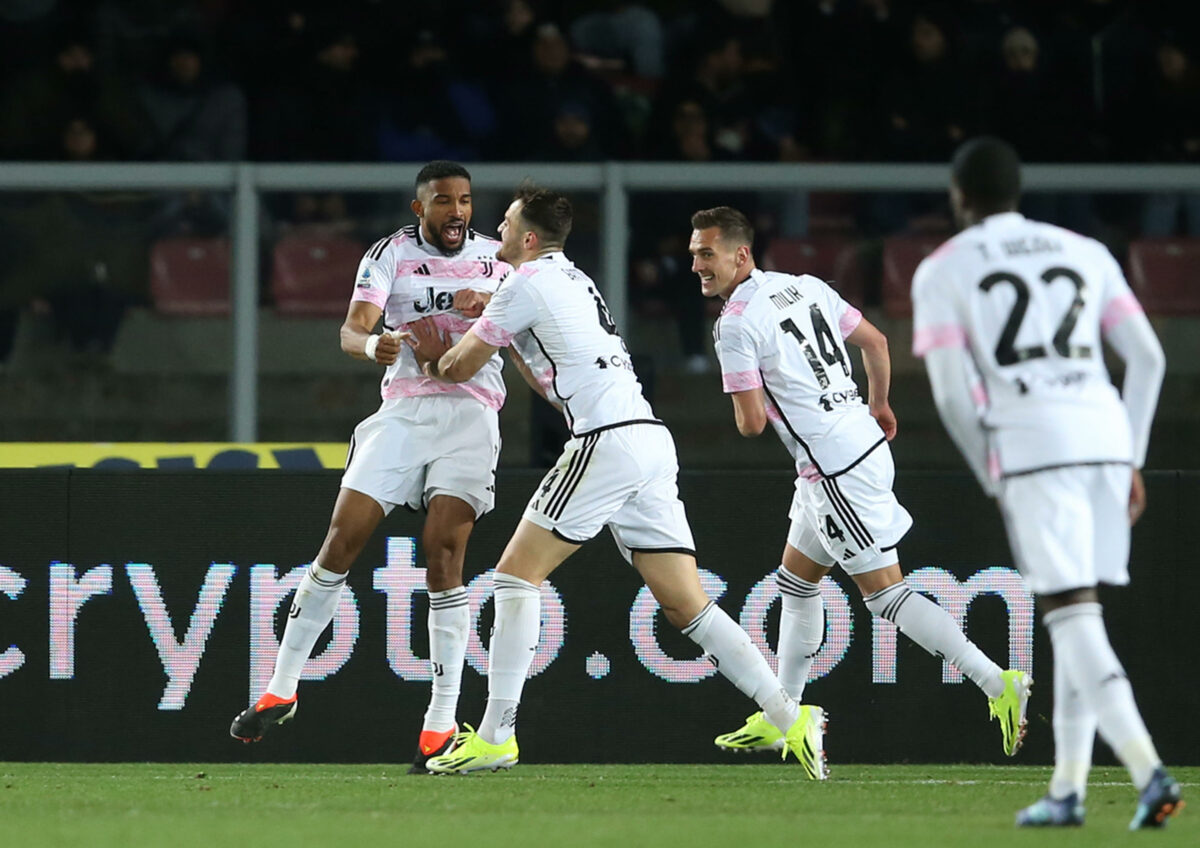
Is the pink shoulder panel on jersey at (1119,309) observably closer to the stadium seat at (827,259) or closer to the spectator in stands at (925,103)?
the stadium seat at (827,259)

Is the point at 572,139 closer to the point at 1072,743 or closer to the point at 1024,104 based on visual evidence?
the point at 1024,104

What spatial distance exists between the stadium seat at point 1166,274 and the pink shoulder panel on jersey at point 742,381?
5370 millimetres

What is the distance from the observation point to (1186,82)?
43.7 feet

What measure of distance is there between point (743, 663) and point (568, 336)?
48.5 inches

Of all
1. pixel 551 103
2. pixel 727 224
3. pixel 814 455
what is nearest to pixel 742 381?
pixel 814 455

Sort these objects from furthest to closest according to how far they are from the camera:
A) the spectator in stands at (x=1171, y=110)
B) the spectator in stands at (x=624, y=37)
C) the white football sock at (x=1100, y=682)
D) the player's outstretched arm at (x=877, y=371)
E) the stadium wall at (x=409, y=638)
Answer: the spectator in stands at (x=624, y=37) < the spectator in stands at (x=1171, y=110) < the stadium wall at (x=409, y=638) < the player's outstretched arm at (x=877, y=371) < the white football sock at (x=1100, y=682)

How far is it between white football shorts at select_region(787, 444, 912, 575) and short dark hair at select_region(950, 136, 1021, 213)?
2160mm

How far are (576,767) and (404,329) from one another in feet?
5.86

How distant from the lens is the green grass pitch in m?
4.90

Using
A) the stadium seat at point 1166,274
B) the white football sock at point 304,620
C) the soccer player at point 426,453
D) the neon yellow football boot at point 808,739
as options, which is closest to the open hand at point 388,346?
the soccer player at point 426,453

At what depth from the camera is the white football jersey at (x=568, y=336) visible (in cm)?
664

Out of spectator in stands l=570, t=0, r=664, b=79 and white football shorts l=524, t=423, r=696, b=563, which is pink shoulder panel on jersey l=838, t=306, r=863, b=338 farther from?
spectator in stands l=570, t=0, r=664, b=79

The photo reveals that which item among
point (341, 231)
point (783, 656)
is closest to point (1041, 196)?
point (341, 231)

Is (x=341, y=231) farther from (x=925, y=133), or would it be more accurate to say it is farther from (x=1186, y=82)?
(x=1186, y=82)
